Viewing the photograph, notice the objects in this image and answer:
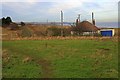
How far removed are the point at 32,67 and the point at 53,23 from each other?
2966cm

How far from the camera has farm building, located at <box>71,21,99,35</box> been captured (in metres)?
43.7

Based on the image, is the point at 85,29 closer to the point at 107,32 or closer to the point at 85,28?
the point at 85,28

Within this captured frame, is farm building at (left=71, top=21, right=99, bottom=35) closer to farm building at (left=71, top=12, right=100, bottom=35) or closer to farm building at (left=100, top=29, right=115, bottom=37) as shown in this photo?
farm building at (left=71, top=12, right=100, bottom=35)

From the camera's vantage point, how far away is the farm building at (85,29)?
143 feet

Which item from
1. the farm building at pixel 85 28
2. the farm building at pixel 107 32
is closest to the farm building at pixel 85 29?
the farm building at pixel 85 28

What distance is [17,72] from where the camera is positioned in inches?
393

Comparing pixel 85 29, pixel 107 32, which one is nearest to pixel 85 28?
pixel 85 29

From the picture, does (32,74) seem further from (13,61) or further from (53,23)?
(53,23)

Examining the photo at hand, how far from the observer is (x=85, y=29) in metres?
45.0

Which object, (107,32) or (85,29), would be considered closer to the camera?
(85,29)

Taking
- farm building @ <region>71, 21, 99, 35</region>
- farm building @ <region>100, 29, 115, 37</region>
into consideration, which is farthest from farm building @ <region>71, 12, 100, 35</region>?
farm building @ <region>100, 29, 115, 37</region>

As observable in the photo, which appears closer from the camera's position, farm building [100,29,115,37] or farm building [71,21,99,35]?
farm building [71,21,99,35]

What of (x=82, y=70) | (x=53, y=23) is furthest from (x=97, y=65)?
(x=53, y=23)

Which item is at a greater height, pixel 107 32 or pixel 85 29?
pixel 85 29
